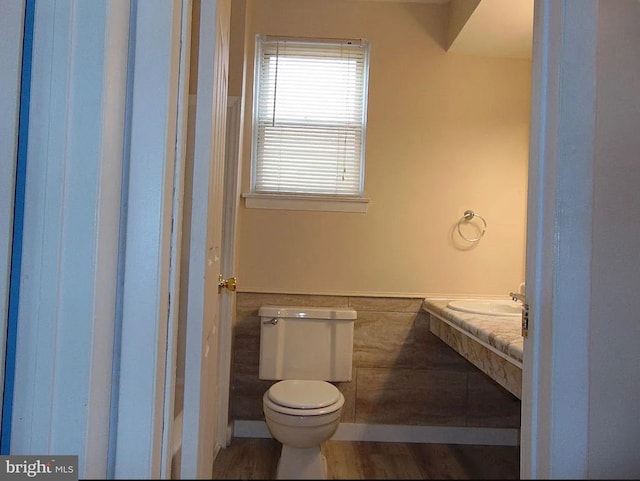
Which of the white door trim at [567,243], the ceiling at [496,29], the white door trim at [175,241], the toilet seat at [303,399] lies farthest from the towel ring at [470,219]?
the white door trim at [175,241]

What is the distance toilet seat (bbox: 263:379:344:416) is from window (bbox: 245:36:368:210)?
1.05m

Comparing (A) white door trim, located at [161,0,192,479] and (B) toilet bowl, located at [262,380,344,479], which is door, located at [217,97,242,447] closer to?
(B) toilet bowl, located at [262,380,344,479]

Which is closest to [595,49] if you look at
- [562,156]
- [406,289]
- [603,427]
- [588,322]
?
[562,156]

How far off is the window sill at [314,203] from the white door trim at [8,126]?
182 cm

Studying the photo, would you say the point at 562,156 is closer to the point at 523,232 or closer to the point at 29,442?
the point at 29,442

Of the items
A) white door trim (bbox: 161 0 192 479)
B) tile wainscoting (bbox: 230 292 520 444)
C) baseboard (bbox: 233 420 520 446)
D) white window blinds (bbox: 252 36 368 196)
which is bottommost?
baseboard (bbox: 233 420 520 446)

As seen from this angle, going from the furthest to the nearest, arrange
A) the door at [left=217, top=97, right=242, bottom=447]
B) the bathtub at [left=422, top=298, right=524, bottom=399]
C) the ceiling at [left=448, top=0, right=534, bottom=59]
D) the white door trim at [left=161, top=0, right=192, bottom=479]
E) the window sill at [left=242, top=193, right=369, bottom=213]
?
1. the window sill at [left=242, top=193, right=369, bottom=213]
2. the door at [left=217, top=97, right=242, bottom=447]
3. the ceiling at [left=448, top=0, right=534, bottom=59]
4. the bathtub at [left=422, top=298, right=524, bottom=399]
5. the white door trim at [left=161, top=0, right=192, bottom=479]

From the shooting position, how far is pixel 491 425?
2527 millimetres

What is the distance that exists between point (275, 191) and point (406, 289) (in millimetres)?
907

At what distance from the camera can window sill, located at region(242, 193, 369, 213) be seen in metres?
2.59

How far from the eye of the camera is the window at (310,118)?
2.63 m

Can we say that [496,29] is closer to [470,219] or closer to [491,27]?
[491,27]

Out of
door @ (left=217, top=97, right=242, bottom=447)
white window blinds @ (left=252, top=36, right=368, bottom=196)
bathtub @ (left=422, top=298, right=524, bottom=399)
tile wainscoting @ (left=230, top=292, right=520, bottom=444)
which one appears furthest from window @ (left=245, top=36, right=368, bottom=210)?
bathtub @ (left=422, top=298, right=524, bottom=399)

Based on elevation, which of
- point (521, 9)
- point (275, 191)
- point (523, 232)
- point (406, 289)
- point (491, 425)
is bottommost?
point (491, 425)
